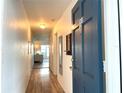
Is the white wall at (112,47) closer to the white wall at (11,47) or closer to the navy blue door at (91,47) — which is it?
the navy blue door at (91,47)

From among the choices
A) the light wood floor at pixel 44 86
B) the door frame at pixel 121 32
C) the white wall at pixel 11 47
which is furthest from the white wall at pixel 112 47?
the light wood floor at pixel 44 86

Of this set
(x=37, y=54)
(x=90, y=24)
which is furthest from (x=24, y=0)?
(x=37, y=54)

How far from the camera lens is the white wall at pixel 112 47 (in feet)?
4.40

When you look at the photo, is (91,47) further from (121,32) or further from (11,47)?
(11,47)

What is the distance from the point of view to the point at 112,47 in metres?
1.40

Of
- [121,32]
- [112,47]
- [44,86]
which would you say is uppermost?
[121,32]

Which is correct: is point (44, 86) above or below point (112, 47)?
below

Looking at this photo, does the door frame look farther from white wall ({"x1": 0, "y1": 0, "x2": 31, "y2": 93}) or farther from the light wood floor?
the light wood floor

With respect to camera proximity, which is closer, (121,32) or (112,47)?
(121,32)

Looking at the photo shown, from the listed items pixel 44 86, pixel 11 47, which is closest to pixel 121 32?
pixel 11 47

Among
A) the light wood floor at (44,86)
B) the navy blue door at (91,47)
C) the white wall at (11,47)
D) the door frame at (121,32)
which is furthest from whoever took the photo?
the light wood floor at (44,86)

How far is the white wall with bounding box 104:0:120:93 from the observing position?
4.40 ft

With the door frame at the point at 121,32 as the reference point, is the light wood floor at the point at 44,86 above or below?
below

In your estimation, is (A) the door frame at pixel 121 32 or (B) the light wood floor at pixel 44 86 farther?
(B) the light wood floor at pixel 44 86
